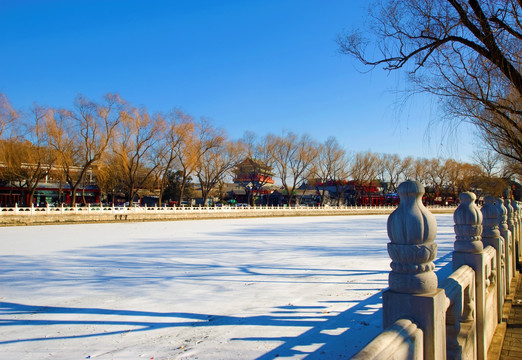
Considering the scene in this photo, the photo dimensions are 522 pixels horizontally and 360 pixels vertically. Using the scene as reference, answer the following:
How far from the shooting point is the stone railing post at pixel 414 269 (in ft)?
6.17

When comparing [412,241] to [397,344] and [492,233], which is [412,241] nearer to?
[397,344]

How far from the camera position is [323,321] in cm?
488

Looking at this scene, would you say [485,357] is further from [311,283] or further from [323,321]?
[311,283]

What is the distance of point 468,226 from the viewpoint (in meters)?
3.53

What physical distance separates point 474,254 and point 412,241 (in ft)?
6.67

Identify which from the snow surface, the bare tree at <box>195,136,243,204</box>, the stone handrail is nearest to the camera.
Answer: the stone handrail

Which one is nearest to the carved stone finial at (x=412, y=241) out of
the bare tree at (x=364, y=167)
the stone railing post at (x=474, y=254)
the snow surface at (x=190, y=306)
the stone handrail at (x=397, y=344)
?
the stone handrail at (x=397, y=344)

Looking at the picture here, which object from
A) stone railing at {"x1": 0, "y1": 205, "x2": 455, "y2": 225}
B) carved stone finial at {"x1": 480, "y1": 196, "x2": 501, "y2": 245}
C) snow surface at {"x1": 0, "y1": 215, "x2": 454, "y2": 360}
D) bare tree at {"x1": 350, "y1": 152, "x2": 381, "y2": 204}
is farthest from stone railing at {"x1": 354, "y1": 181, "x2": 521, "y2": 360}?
bare tree at {"x1": 350, "y1": 152, "x2": 381, "y2": 204}

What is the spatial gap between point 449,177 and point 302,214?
1784 inches

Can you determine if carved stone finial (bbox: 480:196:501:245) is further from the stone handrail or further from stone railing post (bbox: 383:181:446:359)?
the stone handrail

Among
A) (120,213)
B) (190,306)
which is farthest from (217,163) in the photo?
(190,306)

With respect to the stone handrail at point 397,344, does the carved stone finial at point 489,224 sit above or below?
above

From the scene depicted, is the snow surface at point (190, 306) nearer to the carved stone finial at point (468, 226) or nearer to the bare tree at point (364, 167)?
the carved stone finial at point (468, 226)

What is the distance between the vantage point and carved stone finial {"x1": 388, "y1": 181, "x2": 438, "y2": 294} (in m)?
1.87
